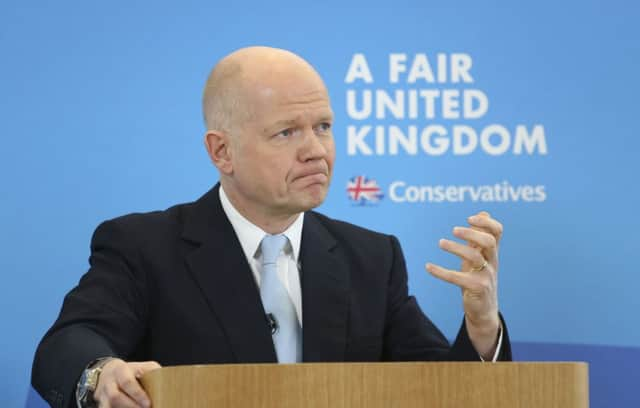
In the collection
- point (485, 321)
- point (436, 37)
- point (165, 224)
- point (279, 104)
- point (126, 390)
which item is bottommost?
point (126, 390)

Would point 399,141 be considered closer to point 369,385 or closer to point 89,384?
point 89,384

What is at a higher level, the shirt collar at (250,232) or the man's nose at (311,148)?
the man's nose at (311,148)

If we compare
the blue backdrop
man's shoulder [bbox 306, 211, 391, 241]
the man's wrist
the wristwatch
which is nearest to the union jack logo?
the blue backdrop

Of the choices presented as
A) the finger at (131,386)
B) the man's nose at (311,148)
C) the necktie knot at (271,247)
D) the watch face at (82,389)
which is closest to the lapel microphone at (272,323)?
the necktie knot at (271,247)

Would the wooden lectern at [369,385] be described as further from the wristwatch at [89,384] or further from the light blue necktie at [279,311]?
the light blue necktie at [279,311]

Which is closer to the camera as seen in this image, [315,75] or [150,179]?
[315,75]

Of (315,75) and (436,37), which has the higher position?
(436,37)

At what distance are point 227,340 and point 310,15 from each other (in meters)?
1.34

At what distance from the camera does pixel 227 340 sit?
8.32 feet

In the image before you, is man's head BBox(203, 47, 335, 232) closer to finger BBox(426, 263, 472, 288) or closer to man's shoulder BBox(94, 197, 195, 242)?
man's shoulder BBox(94, 197, 195, 242)

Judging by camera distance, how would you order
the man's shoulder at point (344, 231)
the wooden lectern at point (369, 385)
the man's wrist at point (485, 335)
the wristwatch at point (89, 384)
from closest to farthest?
the wooden lectern at point (369, 385), the wristwatch at point (89, 384), the man's wrist at point (485, 335), the man's shoulder at point (344, 231)

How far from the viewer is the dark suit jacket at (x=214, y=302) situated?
2502mm

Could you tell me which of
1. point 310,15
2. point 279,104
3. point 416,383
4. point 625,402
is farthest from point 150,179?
point 416,383

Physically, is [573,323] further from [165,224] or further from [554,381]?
[554,381]
